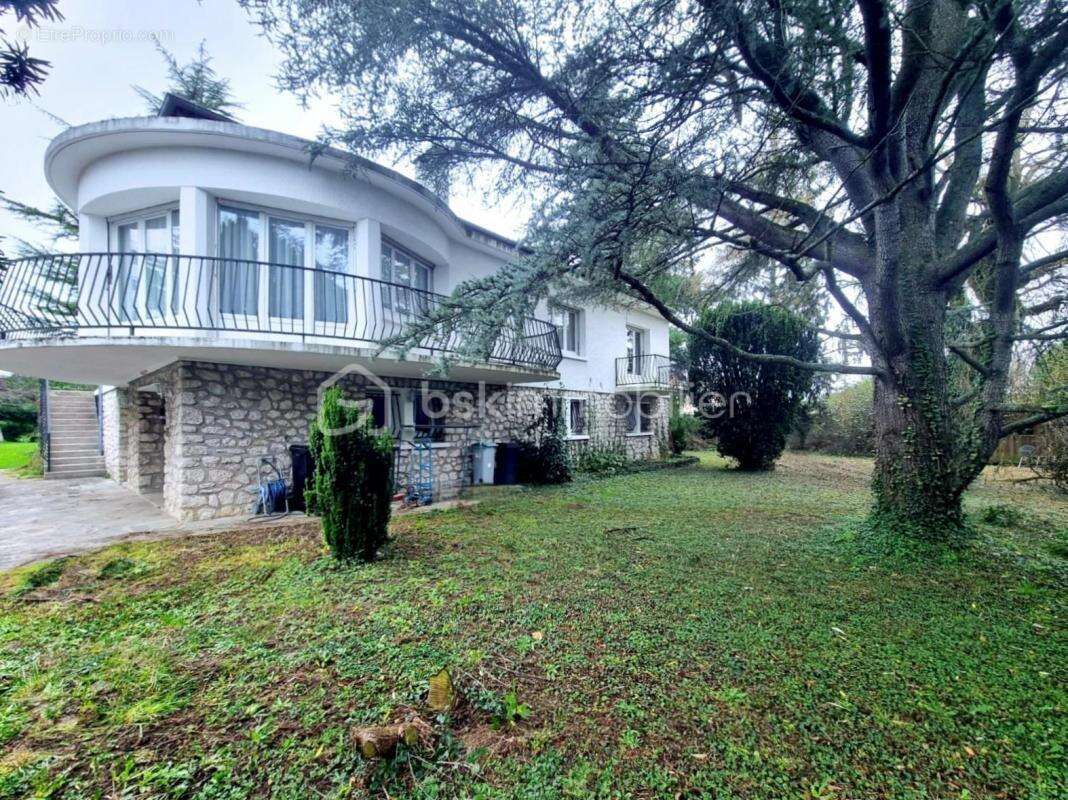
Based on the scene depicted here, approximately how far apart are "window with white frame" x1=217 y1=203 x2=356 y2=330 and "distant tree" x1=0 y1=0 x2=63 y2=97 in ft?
14.0

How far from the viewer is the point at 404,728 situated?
2.06 metres

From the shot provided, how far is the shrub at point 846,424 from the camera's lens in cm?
1655

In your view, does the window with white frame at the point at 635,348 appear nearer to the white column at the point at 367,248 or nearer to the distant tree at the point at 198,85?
the white column at the point at 367,248

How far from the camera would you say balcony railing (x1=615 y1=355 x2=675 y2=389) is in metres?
14.7

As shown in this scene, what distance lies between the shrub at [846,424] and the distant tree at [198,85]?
2521 cm

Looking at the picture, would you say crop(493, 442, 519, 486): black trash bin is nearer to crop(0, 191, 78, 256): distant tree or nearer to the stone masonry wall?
the stone masonry wall

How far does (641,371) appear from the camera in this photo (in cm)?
1520

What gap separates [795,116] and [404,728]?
556 cm

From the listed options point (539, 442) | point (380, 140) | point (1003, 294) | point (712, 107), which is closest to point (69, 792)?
point (380, 140)

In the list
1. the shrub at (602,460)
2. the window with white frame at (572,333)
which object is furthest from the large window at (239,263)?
the shrub at (602,460)

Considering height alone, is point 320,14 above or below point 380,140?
above

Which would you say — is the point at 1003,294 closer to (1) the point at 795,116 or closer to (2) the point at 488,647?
(1) the point at 795,116

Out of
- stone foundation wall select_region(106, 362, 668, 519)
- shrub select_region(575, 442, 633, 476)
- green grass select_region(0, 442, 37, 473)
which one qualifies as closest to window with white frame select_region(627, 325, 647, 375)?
shrub select_region(575, 442, 633, 476)

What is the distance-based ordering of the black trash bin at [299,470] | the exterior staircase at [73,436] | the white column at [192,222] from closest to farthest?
the white column at [192,222]
the black trash bin at [299,470]
the exterior staircase at [73,436]
